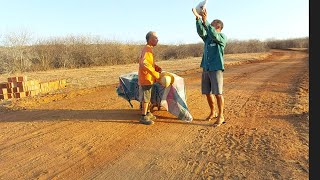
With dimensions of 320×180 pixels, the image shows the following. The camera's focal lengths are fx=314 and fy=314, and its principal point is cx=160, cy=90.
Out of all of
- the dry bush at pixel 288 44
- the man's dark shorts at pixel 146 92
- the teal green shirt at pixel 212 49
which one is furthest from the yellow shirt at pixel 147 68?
Answer: the dry bush at pixel 288 44

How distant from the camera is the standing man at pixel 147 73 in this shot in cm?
586

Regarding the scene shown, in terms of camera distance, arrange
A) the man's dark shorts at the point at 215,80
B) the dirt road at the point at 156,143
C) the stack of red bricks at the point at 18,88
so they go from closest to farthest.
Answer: the dirt road at the point at 156,143, the man's dark shorts at the point at 215,80, the stack of red bricks at the point at 18,88

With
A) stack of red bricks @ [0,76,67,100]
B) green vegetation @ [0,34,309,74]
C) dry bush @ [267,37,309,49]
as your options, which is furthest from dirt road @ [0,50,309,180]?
dry bush @ [267,37,309,49]

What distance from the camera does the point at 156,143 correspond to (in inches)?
194

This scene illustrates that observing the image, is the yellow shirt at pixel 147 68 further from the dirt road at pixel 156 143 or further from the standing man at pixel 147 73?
the dirt road at pixel 156 143

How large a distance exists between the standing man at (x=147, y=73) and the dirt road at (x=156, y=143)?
0.91 feet

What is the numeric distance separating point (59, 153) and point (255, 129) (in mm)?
3235

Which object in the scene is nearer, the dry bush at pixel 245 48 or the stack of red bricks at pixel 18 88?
the stack of red bricks at pixel 18 88

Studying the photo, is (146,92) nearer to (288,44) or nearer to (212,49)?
(212,49)

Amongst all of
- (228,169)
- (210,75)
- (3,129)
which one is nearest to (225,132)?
(210,75)

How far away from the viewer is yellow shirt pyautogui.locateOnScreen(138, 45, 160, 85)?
585cm

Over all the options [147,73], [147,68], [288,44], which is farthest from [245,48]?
[147,68]

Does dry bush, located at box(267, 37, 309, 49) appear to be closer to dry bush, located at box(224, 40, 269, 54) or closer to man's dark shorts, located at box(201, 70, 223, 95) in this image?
dry bush, located at box(224, 40, 269, 54)

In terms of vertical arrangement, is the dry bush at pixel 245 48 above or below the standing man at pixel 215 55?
above
